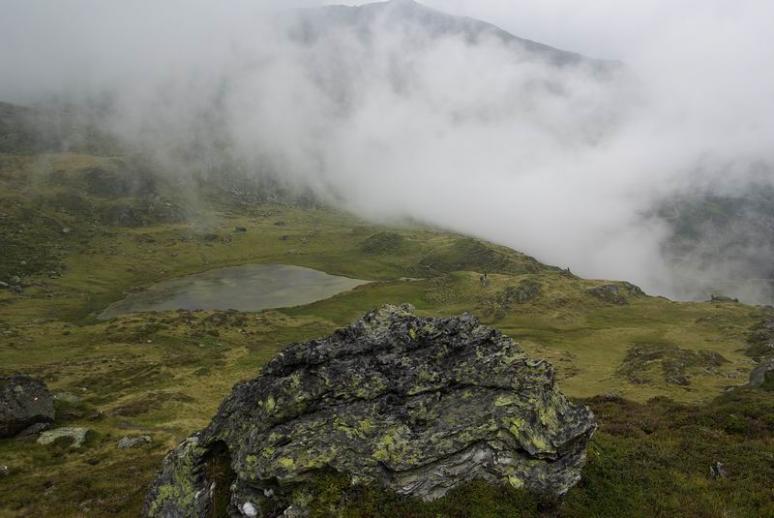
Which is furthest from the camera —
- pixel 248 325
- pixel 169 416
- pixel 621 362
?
pixel 248 325

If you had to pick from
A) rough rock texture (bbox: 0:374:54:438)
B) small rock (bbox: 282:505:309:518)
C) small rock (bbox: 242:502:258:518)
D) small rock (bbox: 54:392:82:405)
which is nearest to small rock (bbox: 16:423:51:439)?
rough rock texture (bbox: 0:374:54:438)

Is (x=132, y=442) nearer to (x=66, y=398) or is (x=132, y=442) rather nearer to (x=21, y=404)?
(x=21, y=404)

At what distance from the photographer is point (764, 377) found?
49.4 m

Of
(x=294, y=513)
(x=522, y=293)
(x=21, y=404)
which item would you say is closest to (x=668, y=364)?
(x=294, y=513)

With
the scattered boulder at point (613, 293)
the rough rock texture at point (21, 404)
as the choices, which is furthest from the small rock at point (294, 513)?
the scattered boulder at point (613, 293)

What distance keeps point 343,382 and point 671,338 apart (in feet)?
349

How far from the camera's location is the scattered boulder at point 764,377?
48062 mm

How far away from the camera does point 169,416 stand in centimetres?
5797

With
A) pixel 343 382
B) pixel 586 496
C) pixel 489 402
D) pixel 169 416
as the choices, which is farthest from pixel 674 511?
pixel 169 416

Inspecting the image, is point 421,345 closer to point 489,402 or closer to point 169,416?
point 489,402

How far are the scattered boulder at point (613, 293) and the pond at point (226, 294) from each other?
89.2 m

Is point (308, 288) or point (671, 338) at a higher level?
point (671, 338)

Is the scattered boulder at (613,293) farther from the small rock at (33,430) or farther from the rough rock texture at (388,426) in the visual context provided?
the small rock at (33,430)

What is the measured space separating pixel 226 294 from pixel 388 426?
535 ft
